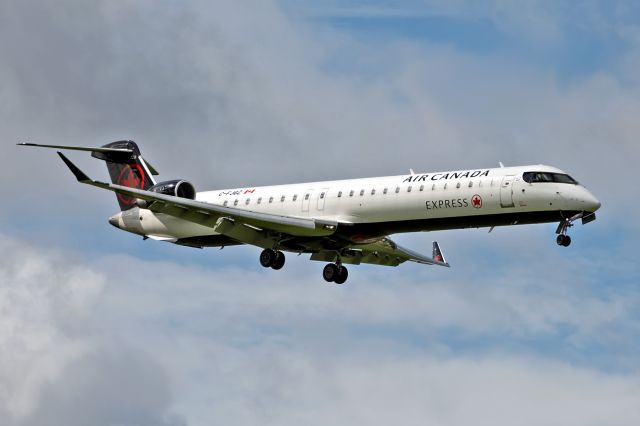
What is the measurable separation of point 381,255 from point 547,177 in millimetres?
10417

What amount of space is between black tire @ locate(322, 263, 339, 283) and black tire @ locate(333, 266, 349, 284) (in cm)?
11

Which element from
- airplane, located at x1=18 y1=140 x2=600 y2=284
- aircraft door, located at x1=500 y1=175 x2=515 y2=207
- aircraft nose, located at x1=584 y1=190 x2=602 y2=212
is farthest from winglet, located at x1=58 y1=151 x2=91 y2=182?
aircraft nose, located at x1=584 y1=190 x2=602 y2=212

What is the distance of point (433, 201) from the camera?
46250 millimetres

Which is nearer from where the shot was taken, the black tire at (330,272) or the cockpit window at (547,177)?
the cockpit window at (547,177)

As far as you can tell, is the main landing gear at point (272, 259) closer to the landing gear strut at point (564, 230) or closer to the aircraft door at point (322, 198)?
the aircraft door at point (322, 198)

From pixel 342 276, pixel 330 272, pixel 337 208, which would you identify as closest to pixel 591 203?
pixel 337 208

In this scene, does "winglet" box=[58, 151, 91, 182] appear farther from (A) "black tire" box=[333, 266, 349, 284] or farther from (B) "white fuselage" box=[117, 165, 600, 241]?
(A) "black tire" box=[333, 266, 349, 284]

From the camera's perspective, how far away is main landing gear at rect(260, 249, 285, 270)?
4969cm

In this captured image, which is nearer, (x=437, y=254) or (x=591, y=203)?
(x=591, y=203)

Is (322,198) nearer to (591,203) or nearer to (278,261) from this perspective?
(278,261)

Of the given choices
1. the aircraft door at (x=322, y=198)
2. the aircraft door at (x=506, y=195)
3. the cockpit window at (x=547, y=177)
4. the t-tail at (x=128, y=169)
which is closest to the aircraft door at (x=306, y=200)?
the aircraft door at (x=322, y=198)

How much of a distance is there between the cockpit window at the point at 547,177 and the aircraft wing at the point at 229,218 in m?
6.90

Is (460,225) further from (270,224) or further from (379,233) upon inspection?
(270,224)

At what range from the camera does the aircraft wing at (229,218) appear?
4809 centimetres
